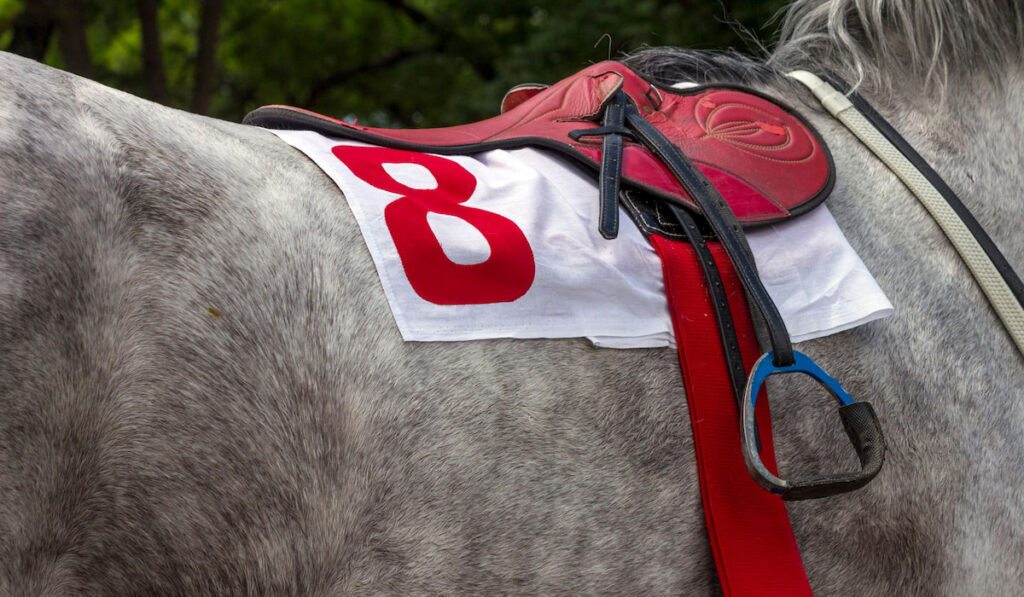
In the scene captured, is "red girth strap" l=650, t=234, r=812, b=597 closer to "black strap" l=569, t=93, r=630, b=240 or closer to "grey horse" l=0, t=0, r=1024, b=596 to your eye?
"grey horse" l=0, t=0, r=1024, b=596

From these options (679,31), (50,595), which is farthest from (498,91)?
(50,595)

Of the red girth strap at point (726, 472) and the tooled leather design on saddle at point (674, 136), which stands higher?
the tooled leather design on saddle at point (674, 136)

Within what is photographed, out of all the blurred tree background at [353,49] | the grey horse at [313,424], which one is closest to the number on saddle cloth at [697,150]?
the grey horse at [313,424]

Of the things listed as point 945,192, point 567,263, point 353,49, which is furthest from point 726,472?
point 353,49

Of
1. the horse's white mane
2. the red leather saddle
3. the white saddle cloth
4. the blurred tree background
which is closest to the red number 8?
the white saddle cloth

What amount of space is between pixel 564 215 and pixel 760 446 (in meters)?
0.54

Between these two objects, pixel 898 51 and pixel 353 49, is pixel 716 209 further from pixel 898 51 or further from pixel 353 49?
pixel 353 49

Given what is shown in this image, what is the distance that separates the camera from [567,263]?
1.55 meters

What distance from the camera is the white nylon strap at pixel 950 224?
1.82 meters

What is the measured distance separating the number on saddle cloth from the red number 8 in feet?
0.52

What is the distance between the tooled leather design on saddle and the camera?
1.72 metres

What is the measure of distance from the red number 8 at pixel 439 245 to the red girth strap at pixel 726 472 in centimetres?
31

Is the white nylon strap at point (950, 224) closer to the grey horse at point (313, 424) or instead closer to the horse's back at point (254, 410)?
the grey horse at point (313, 424)

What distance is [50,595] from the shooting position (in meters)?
1.23
